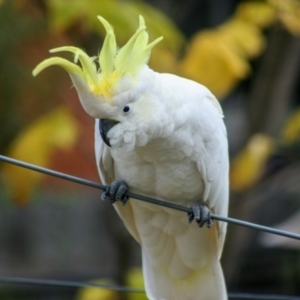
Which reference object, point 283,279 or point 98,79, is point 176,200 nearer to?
point 98,79

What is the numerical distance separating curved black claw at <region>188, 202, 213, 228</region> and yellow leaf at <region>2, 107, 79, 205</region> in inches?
30.8

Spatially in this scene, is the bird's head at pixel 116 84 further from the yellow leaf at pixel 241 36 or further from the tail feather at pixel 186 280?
the yellow leaf at pixel 241 36

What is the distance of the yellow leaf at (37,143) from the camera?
2.89 m

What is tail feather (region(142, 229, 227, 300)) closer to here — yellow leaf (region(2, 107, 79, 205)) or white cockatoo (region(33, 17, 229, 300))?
white cockatoo (region(33, 17, 229, 300))

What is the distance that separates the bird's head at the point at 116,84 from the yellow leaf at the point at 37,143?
0.99 m

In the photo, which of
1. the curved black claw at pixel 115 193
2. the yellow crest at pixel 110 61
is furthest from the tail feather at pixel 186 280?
the yellow crest at pixel 110 61

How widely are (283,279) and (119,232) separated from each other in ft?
7.27

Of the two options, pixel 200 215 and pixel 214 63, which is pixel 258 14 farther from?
pixel 200 215

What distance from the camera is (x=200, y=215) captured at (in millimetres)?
2275

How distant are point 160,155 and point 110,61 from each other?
1.31 ft

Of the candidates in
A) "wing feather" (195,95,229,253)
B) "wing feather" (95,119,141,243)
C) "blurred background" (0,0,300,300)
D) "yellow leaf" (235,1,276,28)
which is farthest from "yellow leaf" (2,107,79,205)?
"yellow leaf" (235,1,276,28)

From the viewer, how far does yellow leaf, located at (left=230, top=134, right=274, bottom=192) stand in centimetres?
327

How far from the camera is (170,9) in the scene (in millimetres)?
4035

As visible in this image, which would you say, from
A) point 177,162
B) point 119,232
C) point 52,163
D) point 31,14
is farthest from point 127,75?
point 119,232
